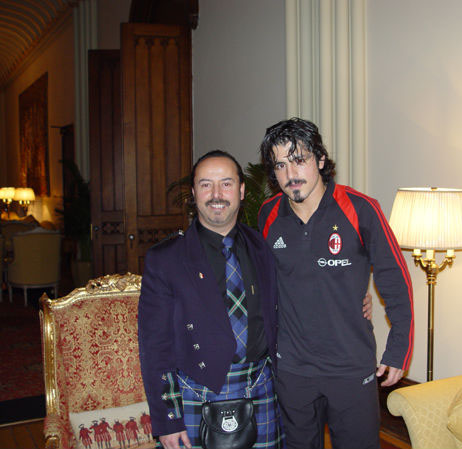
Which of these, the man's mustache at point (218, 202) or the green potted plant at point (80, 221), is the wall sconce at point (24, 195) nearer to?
the green potted plant at point (80, 221)

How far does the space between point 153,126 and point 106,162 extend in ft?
3.45

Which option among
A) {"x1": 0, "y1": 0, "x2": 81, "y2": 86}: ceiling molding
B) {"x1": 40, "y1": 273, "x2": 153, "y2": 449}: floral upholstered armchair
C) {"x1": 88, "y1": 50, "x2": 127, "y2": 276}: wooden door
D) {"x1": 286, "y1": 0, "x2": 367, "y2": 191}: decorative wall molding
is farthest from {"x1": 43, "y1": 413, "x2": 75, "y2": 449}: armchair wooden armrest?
{"x1": 0, "y1": 0, "x2": 81, "y2": 86}: ceiling molding

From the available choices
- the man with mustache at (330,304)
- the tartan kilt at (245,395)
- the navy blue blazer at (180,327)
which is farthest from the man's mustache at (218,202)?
the tartan kilt at (245,395)

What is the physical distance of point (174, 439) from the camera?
5.47ft

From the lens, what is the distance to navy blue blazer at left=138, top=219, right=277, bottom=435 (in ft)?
5.44

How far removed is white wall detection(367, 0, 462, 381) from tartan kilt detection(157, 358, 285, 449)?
5.04 ft

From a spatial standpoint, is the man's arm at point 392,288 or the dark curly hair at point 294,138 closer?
the man's arm at point 392,288

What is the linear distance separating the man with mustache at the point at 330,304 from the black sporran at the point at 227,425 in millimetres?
256

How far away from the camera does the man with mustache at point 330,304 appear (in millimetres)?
1811

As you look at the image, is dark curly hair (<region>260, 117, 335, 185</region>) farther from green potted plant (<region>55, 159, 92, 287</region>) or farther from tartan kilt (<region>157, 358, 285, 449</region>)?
green potted plant (<region>55, 159, 92, 287</region>)

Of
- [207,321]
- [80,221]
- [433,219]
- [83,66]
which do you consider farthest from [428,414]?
[83,66]

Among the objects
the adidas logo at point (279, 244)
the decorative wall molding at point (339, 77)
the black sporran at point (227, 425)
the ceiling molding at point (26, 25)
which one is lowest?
the black sporran at point (227, 425)

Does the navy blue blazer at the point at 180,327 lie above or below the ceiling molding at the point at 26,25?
below

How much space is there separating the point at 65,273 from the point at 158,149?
17.1 ft
